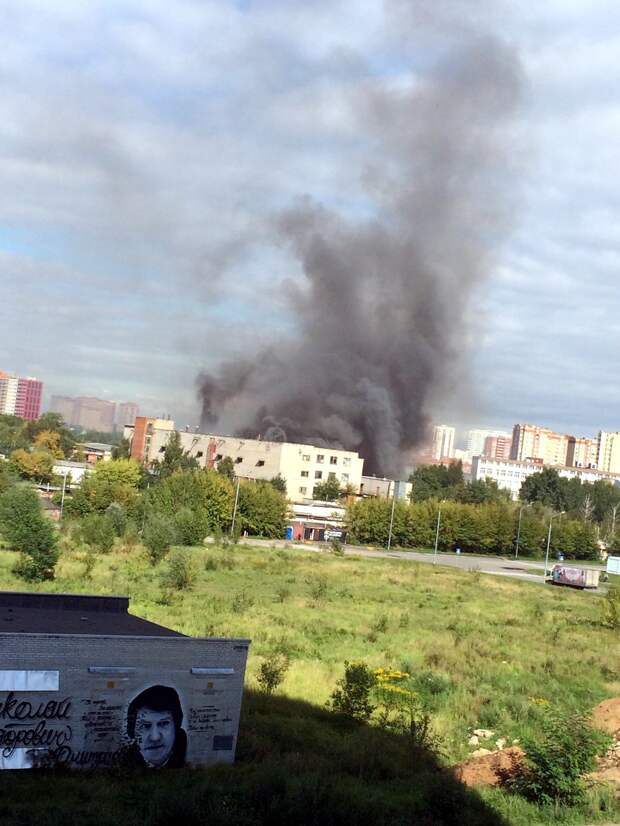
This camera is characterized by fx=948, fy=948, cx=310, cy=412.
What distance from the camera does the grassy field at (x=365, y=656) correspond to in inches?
396

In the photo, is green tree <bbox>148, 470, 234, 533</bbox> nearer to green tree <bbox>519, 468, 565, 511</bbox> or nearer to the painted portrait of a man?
the painted portrait of a man

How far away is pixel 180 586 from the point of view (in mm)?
30109

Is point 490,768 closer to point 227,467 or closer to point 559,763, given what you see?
point 559,763

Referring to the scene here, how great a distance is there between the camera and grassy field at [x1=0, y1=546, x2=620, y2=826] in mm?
10070

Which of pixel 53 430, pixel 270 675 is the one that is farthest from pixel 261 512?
pixel 53 430

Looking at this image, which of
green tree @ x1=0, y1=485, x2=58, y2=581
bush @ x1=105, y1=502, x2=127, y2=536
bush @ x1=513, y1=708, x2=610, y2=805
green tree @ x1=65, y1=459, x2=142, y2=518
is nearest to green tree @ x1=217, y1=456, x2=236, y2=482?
green tree @ x1=65, y1=459, x2=142, y2=518

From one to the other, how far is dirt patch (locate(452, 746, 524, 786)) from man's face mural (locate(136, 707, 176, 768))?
368 centimetres

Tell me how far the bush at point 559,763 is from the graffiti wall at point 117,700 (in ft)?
11.9

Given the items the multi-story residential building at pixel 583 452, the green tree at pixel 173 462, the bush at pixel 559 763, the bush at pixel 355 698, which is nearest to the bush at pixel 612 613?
the bush at pixel 355 698

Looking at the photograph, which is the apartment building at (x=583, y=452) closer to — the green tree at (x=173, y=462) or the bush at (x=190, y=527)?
the green tree at (x=173, y=462)

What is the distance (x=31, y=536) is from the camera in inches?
1155

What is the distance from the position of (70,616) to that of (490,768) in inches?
239

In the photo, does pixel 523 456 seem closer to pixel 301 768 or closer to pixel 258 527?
pixel 258 527

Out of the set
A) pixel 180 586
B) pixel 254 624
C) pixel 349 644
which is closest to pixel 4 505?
pixel 180 586
